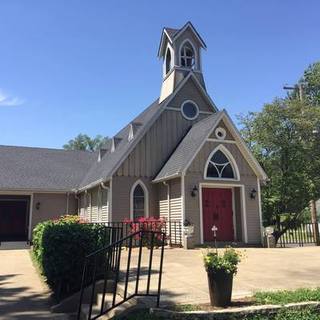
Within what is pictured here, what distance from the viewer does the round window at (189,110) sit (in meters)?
20.4

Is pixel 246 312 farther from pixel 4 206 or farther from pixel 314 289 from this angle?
pixel 4 206

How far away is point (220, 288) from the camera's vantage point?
571 centimetres

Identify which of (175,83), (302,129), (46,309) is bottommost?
(46,309)

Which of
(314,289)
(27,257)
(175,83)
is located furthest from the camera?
(175,83)

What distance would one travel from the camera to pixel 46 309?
7.75 meters

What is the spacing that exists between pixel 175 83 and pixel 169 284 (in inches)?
617

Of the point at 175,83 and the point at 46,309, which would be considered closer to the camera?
the point at 46,309

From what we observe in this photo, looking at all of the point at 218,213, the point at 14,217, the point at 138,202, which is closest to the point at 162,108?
the point at 138,202

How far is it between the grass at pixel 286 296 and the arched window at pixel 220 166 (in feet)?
35.5

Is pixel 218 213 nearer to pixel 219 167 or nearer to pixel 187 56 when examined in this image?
pixel 219 167

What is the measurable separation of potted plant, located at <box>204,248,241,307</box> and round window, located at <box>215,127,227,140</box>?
11952 mm

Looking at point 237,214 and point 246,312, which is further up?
point 237,214

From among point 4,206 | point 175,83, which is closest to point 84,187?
point 4,206

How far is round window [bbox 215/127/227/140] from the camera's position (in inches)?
688
